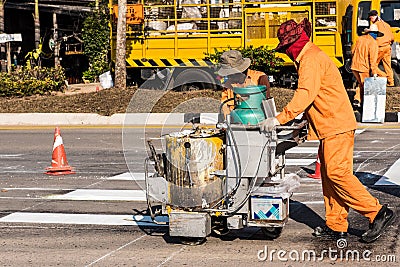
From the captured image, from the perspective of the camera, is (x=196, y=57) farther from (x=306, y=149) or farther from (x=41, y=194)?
(x=41, y=194)

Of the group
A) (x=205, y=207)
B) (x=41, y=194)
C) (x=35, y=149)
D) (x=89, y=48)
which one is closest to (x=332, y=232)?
(x=205, y=207)

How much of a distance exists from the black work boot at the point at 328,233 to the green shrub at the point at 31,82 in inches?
628

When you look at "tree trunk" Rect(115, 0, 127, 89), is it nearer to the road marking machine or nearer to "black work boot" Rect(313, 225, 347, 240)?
the road marking machine

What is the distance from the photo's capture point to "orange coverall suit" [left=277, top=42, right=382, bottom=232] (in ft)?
23.2

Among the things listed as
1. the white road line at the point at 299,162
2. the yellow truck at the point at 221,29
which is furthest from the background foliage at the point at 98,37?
the white road line at the point at 299,162

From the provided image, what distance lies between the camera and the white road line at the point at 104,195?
989cm

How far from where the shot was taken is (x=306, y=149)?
45.3 feet

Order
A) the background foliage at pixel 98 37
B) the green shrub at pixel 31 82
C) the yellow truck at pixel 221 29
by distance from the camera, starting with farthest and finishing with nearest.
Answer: the background foliage at pixel 98 37 < the green shrub at pixel 31 82 < the yellow truck at pixel 221 29

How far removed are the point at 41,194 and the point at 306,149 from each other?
203 inches

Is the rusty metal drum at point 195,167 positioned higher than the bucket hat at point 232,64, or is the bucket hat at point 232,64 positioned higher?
the bucket hat at point 232,64

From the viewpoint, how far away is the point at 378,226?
7211mm

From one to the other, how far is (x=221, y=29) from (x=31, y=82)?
5444 millimetres

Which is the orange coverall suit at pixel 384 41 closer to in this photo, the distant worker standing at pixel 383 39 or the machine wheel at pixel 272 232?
the distant worker standing at pixel 383 39

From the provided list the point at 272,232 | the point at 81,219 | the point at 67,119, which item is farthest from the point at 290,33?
the point at 67,119
